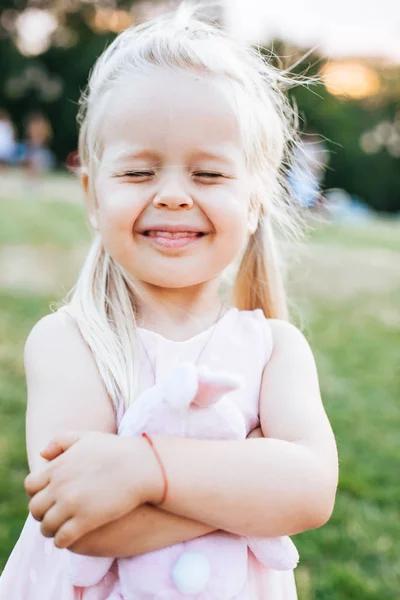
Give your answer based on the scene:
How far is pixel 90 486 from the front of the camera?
4.41ft

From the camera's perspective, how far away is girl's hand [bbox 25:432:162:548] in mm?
1342

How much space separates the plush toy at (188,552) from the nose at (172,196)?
42 centimetres

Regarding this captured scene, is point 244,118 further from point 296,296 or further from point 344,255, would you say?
point 344,255

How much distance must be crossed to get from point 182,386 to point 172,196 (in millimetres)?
457

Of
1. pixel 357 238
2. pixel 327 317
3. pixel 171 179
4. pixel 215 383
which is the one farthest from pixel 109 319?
pixel 357 238

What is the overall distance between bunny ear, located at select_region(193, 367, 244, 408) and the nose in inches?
16.5

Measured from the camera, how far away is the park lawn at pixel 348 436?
10.8 feet

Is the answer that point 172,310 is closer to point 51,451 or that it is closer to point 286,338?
point 286,338

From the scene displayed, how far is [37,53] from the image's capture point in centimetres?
3422

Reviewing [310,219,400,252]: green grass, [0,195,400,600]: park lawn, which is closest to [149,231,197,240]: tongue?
[0,195,400,600]: park lawn

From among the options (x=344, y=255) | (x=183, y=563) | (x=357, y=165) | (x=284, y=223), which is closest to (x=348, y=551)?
(x=284, y=223)

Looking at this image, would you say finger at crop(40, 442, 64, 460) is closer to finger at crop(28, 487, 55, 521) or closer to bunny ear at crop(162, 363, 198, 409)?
finger at crop(28, 487, 55, 521)

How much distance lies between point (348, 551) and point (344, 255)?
23.7 ft

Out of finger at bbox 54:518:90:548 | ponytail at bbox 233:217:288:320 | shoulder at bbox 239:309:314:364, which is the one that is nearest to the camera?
finger at bbox 54:518:90:548
